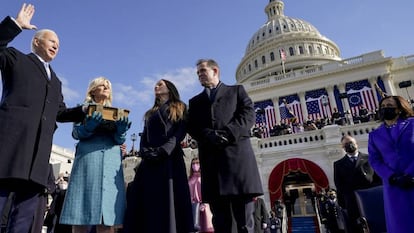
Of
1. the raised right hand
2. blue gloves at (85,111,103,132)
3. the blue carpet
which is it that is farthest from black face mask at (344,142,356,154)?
the blue carpet

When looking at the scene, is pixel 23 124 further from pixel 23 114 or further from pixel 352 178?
pixel 352 178

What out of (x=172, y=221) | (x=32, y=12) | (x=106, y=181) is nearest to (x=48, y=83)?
(x=32, y=12)

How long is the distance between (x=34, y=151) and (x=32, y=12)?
1.24 m

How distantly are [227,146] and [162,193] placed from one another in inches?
30.1

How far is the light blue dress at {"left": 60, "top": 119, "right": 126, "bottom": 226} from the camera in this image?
8.45 feet

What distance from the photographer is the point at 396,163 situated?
296 cm

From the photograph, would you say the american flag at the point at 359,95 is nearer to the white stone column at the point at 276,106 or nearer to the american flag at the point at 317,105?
the american flag at the point at 317,105

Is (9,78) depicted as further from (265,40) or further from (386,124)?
(265,40)

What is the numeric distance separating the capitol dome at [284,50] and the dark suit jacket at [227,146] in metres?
45.0

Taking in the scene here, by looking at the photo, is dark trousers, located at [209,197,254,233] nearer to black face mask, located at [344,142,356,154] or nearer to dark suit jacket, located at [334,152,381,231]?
dark suit jacket, located at [334,152,381,231]

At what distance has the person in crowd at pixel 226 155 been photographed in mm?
2559

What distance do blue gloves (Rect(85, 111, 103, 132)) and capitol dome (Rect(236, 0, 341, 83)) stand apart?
150 feet

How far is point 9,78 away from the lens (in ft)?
7.40

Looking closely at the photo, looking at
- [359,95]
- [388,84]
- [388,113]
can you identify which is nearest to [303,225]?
[388,113]
